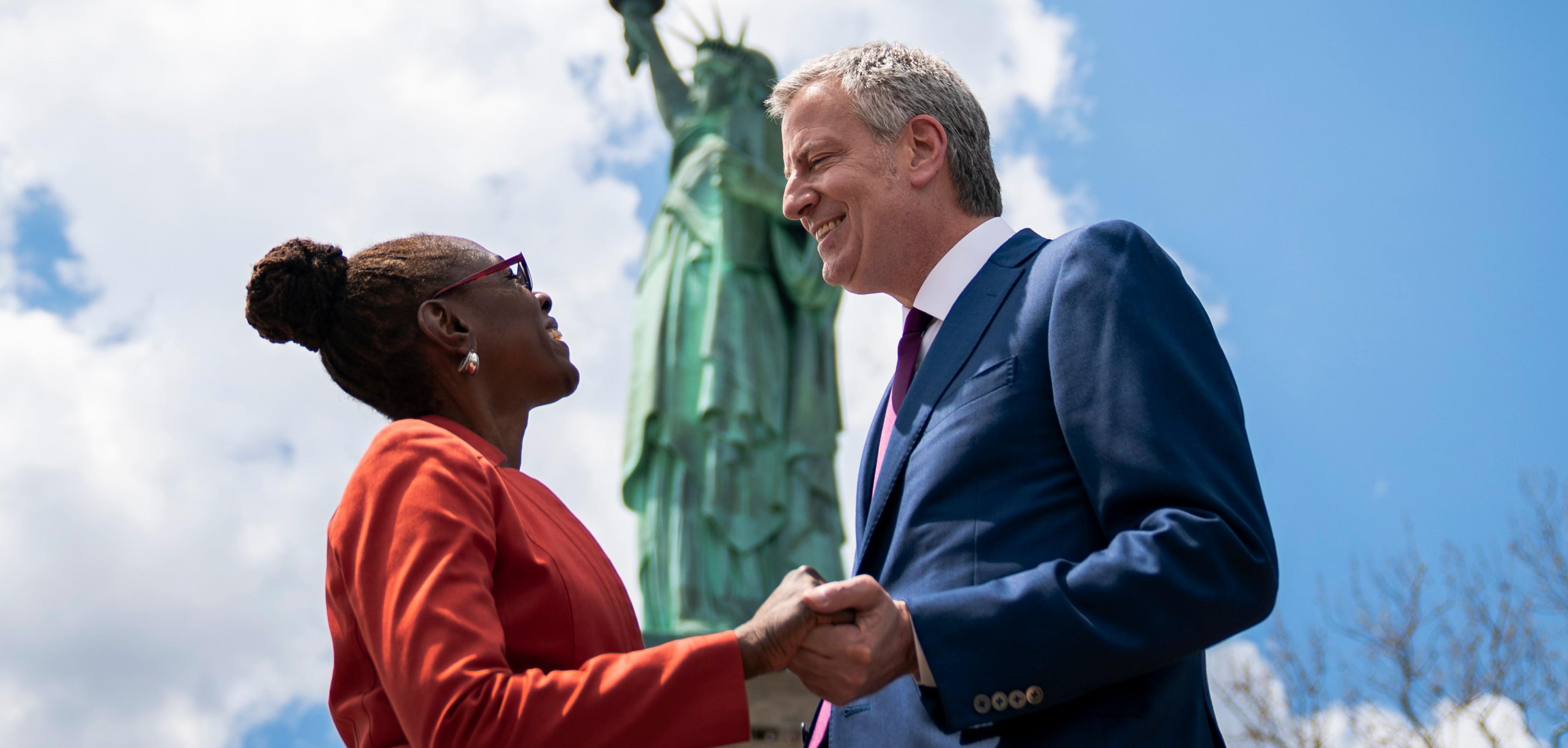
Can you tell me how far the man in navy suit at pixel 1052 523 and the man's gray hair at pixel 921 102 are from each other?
0.20 metres

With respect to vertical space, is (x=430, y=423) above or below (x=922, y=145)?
below

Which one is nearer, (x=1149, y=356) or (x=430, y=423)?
(x=1149, y=356)

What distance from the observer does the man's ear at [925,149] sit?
2693mm

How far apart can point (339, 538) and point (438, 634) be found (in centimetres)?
30

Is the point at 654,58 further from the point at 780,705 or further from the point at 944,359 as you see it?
the point at 944,359

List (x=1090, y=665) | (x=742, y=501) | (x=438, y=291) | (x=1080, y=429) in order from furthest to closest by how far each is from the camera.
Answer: (x=742, y=501)
(x=438, y=291)
(x=1080, y=429)
(x=1090, y=665)

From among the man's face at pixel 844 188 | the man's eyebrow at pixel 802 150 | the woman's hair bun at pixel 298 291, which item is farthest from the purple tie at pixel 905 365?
the woman's hair bun at pixel 298 291

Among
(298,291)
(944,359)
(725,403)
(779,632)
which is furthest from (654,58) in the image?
(779,632)

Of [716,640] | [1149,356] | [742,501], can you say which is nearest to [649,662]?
[716,640]

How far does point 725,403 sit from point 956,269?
9483mm

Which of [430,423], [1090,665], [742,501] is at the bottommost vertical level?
[1090,665]

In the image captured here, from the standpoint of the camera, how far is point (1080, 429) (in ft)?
6.92

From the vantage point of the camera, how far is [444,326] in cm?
265

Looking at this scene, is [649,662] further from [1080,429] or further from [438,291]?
[438,291]
